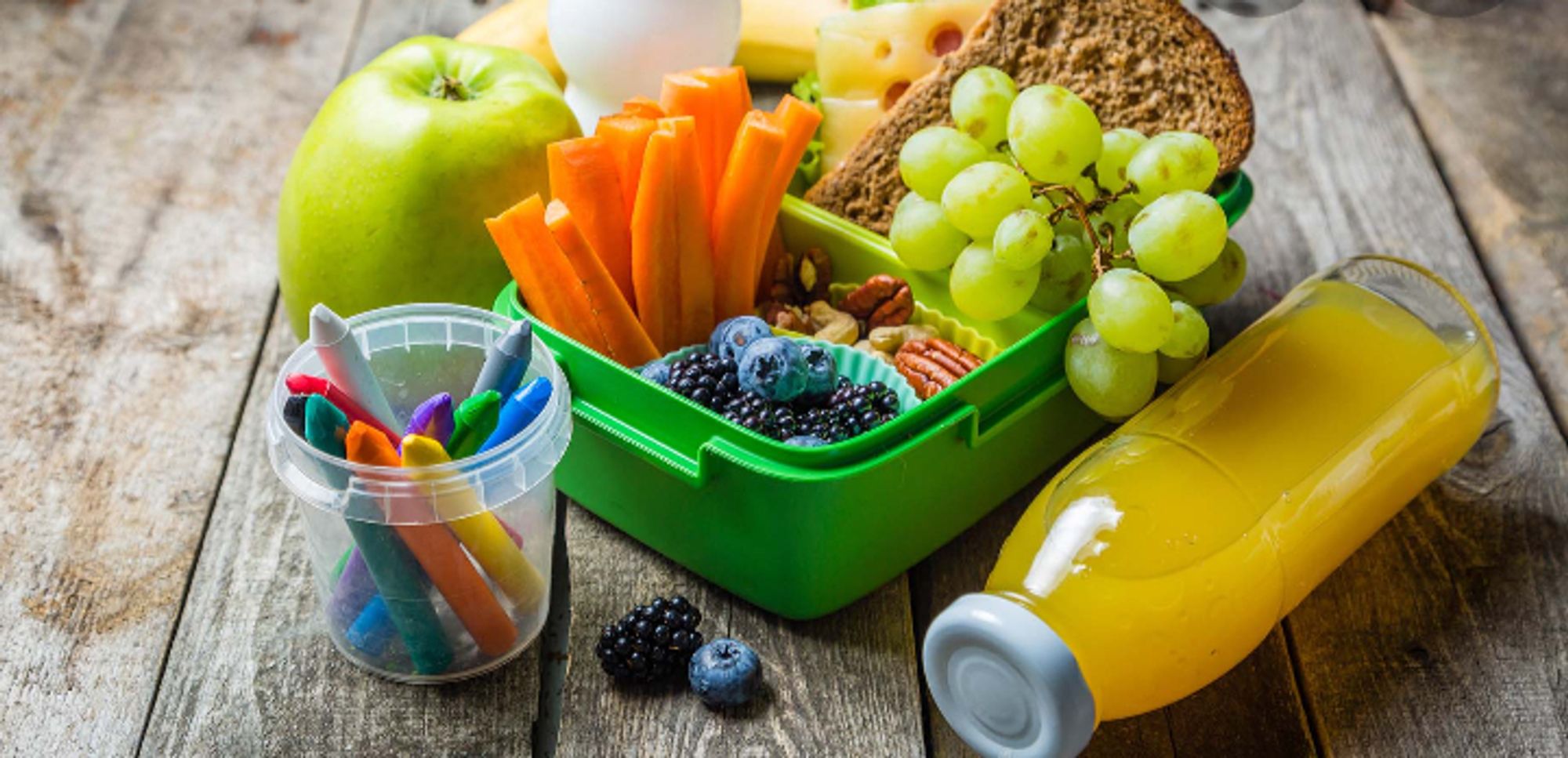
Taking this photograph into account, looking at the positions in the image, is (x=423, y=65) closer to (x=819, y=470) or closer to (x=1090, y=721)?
(x=819, y=470)

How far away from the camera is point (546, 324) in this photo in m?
1.07

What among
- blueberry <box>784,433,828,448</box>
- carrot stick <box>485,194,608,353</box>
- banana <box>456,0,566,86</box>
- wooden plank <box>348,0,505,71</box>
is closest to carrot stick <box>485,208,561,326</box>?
carrot stick <box>485,194,608,353</box>

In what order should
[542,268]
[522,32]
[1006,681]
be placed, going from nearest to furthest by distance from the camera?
[1006,681], [542,268], [522,32]

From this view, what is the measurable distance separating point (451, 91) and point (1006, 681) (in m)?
0.71

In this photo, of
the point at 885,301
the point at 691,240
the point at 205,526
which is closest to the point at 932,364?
the point at 885,301

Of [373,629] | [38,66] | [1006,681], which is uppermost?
[1006,681]

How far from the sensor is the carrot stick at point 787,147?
1152 millimetres

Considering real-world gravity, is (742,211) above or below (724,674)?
above

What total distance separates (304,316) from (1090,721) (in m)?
0.76

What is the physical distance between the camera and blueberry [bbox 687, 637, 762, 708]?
0.94 meters

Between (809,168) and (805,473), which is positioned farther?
(809,168)

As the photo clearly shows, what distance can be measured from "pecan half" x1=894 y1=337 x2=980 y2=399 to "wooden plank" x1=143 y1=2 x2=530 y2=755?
34cm

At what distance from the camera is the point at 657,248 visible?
112cm

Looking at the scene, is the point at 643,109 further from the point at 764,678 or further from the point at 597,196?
the point at 764,678
